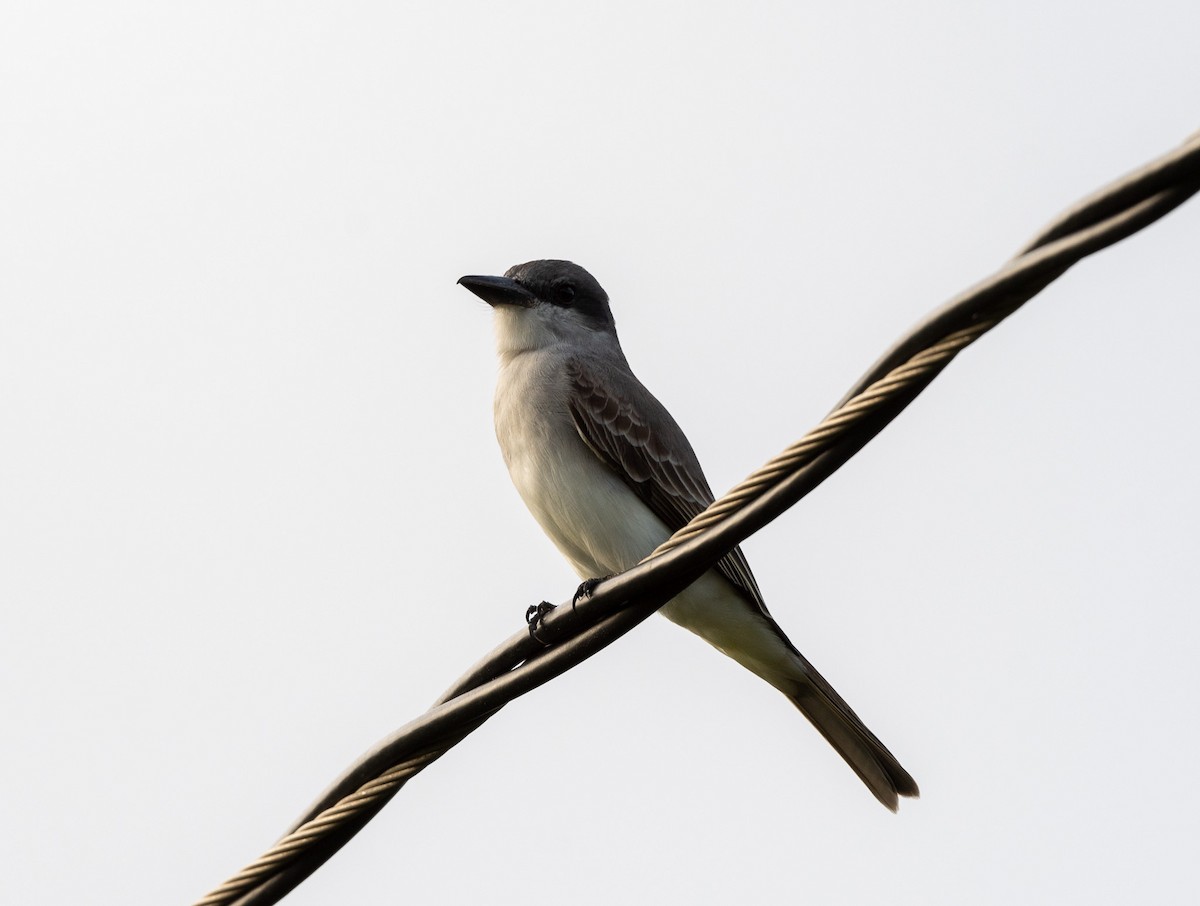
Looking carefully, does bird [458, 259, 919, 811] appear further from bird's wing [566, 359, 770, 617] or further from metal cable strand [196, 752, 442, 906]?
metal cable strand [196, 752, 442, 906]

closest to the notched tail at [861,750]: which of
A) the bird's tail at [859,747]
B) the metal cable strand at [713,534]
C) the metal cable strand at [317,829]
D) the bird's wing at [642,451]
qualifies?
the bird's tail at [859,747]

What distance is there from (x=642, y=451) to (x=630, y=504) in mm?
289

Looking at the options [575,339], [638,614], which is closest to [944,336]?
[638,614]

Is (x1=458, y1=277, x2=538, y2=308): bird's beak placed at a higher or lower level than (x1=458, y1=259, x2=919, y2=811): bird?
higher

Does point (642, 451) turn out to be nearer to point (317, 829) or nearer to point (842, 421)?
point (317, 829)

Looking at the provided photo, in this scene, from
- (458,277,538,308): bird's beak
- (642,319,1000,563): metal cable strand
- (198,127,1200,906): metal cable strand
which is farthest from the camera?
(458,277,538,308): bird's beak

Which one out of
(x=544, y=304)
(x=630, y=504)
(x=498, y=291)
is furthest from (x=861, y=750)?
(x=498, y=291)

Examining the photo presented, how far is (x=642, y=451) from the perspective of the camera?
6906 millimetres

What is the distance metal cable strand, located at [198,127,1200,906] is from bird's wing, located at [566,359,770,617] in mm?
2442

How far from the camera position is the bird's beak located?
7609 mm

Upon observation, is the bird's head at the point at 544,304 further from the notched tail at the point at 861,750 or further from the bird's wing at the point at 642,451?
the notched tail at the point at 861,750

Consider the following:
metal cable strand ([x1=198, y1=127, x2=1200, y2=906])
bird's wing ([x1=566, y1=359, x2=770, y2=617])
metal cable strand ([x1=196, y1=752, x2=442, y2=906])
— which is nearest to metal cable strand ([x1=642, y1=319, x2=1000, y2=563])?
metal cable strand ([x1=198, y1=127, x2=1200, y2=906])

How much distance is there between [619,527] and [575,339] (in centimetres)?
145

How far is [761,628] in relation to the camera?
22.2ft
